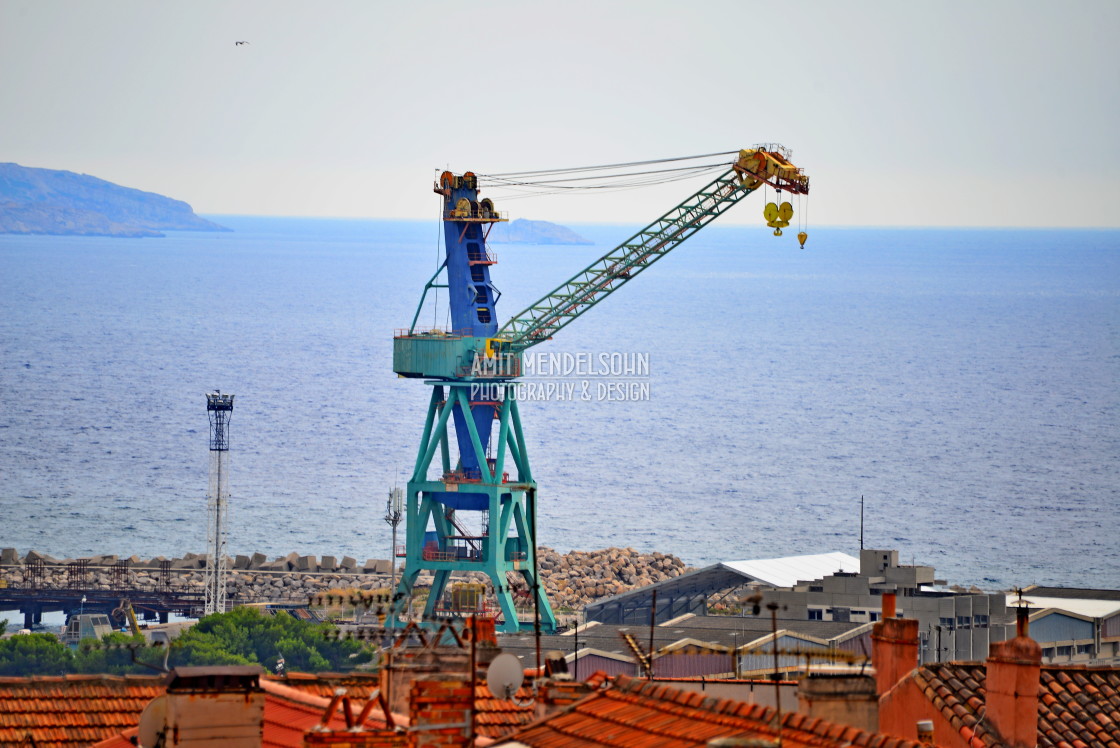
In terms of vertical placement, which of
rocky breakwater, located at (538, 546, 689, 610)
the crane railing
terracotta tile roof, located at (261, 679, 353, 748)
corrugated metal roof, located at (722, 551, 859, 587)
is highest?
the crane railing

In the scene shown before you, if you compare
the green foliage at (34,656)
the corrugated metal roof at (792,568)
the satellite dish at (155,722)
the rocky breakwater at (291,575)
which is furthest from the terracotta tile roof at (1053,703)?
the rocky breakwater at (291,575)

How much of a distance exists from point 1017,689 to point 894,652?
99.7 inches

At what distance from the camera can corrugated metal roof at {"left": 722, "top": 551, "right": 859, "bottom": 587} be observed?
69.6 metres

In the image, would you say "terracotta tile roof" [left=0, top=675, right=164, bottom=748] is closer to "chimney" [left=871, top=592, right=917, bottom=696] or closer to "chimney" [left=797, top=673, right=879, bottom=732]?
"chimney" [left=871, top=592, right=917, bottom=696]

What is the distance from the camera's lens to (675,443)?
18638 centimetres

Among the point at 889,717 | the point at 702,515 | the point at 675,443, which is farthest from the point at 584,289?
the point at 675,443

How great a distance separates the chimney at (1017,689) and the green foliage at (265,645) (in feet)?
147

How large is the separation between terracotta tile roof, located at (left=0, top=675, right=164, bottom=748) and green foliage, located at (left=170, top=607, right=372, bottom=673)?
134ft

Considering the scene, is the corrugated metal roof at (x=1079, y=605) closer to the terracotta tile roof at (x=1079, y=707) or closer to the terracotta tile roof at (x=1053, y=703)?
the terracotta tile roof at (x=1079, y=707)

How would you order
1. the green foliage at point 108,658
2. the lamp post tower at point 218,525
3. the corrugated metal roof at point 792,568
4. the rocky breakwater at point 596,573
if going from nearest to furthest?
the green foliage at point 108,658 → the corrugated metal roof at point 792,568 → the lamp post tower at point 218,525 → the rocky breakwater at point 596,573

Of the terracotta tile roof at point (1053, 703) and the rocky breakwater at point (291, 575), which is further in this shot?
the rocky breakwater at point (291, 575)

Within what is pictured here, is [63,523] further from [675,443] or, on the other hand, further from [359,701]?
[359,701]

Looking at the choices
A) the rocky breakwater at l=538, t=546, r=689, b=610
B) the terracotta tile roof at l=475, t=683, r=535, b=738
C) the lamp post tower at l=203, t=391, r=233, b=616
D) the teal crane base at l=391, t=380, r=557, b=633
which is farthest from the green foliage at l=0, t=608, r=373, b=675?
the terracotta tile roof at l=475, t=683, r=535, b=738

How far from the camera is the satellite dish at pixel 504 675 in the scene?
17.1m
